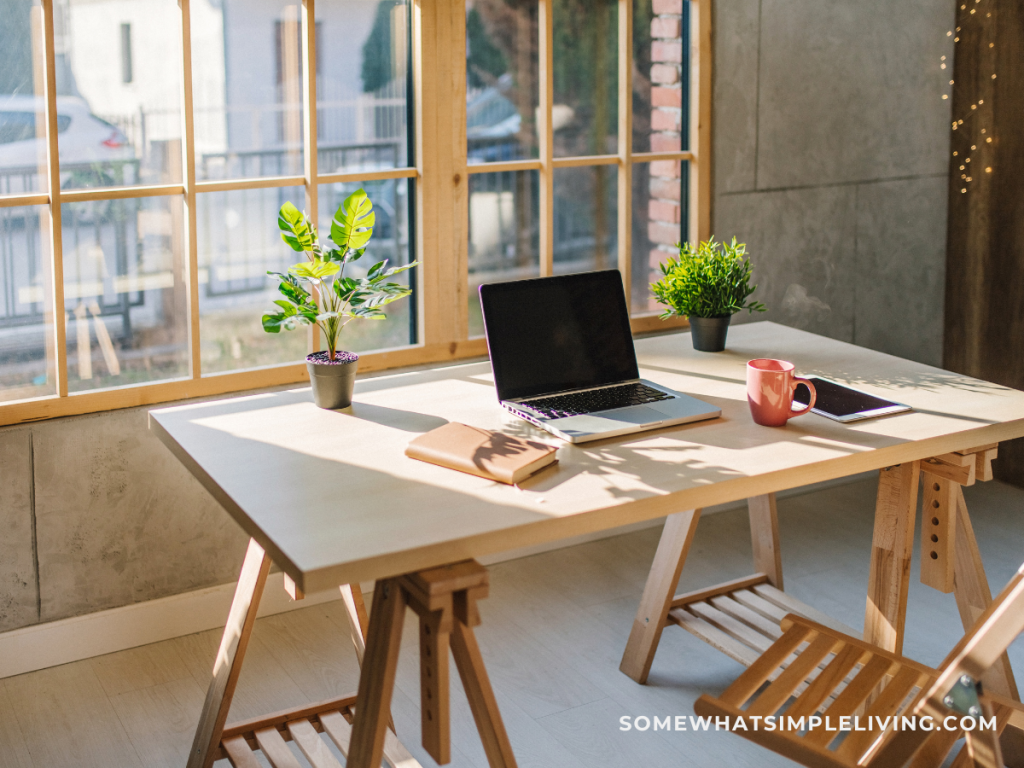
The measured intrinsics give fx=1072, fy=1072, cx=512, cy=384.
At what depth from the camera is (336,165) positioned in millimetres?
3449

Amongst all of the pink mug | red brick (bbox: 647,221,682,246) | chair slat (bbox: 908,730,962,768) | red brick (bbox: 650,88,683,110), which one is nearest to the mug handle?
the pink mug

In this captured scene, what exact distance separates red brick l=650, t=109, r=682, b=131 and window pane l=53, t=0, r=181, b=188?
1741 millimetres

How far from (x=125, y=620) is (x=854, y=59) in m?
3.41

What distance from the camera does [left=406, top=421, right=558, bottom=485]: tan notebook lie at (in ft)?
6.94

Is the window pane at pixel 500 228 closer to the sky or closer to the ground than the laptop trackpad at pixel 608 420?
closer to the sky

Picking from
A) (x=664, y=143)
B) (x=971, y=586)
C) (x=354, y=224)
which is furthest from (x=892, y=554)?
(x=664, y=143)

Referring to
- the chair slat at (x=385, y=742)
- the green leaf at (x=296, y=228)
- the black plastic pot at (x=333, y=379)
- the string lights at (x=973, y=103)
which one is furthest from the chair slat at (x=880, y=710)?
the string lights at (x=973, y=103)

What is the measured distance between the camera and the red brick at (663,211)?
4.11m

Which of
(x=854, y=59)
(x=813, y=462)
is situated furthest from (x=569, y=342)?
(x=854, y=59)

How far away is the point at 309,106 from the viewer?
3.32 m

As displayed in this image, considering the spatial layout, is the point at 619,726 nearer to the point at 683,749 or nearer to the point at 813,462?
the point at 683,749

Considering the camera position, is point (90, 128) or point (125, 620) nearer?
point (90, 128)

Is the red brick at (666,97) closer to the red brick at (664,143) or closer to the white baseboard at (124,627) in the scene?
the red brick at (664,143)

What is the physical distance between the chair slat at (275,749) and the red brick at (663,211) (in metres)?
2.38
